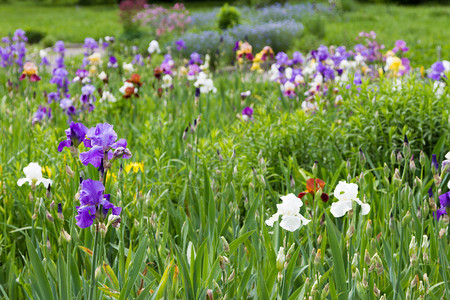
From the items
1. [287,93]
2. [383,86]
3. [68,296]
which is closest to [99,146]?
[68,296]

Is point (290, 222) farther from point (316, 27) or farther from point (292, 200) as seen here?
point (316, 27)

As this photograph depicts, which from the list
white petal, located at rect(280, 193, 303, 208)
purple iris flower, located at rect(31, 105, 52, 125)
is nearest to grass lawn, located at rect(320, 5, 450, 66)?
purple iris flower, located at rect(31, 105, 52, 125)

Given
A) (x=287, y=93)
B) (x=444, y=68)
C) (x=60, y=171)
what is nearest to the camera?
(x=60, y=171)

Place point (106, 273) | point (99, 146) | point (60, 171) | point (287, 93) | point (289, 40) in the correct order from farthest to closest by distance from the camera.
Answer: point (289, 40), point (287, 93), point (60, 171), point (106, 273), point (99, 146)

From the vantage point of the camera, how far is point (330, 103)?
3.99 metres

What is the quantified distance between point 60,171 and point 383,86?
6.77 ft

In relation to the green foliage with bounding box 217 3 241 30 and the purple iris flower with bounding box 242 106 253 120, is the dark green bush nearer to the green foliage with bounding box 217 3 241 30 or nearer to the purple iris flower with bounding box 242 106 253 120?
the green foliage with bounding box 217 3 241 30

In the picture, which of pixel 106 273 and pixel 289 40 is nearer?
pixel 106 273

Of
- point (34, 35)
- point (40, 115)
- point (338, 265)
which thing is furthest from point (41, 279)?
point (34, 35)

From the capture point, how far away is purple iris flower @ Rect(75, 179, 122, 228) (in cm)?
121

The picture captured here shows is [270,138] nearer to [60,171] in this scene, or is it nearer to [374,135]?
[374,135]

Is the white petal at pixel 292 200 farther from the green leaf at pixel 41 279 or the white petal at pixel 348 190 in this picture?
the green leaf at pixel 41 279

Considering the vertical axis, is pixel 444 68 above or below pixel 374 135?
above

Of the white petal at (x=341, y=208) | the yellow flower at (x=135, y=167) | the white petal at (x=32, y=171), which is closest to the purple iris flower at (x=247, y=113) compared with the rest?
the yellow flower at (x=135, y=167)
